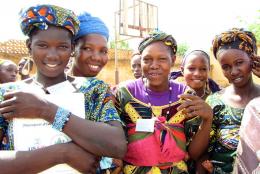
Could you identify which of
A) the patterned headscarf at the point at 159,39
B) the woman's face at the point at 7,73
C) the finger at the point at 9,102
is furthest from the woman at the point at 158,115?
the woman's face at the point at 7,73

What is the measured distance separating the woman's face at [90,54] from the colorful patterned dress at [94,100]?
658mm

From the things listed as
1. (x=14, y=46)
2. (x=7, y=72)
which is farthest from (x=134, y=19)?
(x=7, y=72)

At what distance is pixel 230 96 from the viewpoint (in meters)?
2.85

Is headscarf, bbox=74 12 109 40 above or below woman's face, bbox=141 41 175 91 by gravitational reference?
above

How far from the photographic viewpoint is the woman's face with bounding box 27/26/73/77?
2.00m

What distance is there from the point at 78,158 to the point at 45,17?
846 mm

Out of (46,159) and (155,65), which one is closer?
(46,159)

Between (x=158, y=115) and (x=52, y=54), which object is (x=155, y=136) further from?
(x=52, y=54)

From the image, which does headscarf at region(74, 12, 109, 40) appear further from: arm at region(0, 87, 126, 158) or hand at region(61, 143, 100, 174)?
hand at region(61, 143, 100, 174)

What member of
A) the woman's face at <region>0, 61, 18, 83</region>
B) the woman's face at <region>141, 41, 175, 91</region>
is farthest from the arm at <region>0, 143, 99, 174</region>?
the woman's face at <region>0, 61, 18, 83</region>

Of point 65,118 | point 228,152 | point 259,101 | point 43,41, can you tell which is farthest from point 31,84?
point 228,152

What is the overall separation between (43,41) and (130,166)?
119 cm

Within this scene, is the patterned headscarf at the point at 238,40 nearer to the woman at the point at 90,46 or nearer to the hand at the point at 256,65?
the hand at the point at 256,65

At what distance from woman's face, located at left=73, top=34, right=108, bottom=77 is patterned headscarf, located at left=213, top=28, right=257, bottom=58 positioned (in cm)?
104
